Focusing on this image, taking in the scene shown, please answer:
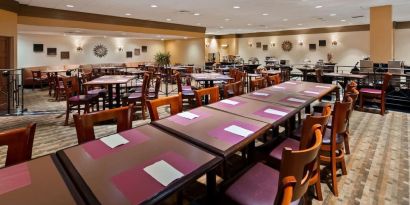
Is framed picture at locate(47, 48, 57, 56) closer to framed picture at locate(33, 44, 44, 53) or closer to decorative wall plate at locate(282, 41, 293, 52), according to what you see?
framed picture at locate(33, 44, 44, 53)

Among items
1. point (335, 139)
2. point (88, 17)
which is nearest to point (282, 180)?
point (335, 139)

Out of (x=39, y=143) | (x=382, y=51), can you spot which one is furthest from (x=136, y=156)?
(x=382, y=51)

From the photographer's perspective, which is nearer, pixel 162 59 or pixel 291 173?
pixel 291 173

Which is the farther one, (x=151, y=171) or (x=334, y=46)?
(x=334, y=46)

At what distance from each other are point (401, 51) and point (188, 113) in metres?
14.8

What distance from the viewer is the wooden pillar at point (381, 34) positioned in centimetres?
720

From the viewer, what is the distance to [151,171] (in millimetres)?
1267

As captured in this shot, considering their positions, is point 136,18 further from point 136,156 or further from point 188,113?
point 136,156

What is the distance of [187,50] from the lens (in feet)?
51.1

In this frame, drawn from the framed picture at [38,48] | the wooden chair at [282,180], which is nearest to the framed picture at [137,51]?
the framed picture at [38,48]

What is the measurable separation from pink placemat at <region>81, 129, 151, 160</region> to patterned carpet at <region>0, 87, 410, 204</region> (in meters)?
1.76

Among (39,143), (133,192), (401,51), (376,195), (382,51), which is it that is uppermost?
(401,51)

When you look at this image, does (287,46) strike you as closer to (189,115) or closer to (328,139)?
(328,139)

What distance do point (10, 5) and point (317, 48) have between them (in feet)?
47.2
